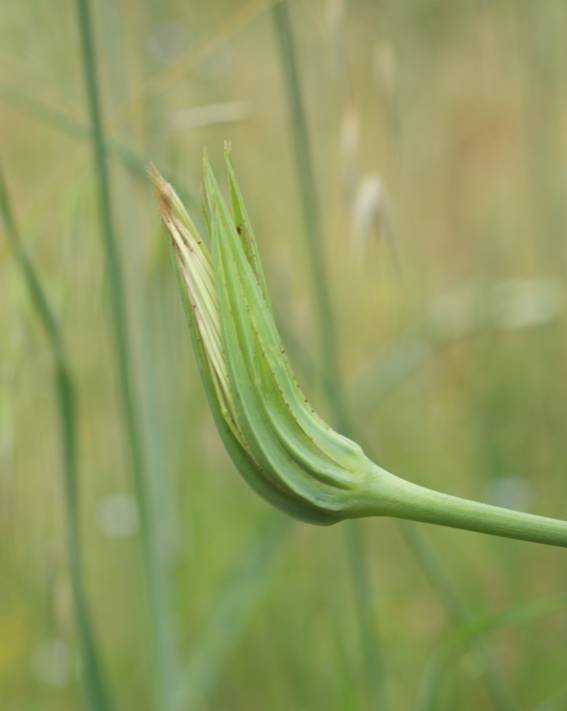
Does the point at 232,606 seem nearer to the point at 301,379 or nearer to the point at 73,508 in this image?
the point at 73,508

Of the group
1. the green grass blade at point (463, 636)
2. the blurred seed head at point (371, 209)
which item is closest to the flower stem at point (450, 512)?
the green grass blade at point (463, 636)

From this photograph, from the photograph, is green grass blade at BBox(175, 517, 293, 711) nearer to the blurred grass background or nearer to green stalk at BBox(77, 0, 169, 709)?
the blurred grass background

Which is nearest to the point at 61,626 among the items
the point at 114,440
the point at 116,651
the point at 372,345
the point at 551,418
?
the point at 116,651

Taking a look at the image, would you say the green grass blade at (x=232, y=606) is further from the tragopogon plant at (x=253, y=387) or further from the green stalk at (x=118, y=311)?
the tragopogon plant at (x=253, y=387)

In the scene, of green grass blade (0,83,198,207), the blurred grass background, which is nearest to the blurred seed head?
the blurred grass background

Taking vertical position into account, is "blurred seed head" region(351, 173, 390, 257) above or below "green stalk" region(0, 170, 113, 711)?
above

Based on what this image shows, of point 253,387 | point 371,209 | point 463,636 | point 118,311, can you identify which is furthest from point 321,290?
point 253,387
